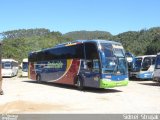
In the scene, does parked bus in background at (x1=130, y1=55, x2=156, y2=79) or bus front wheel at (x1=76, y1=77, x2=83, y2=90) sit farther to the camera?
parked bus in background at (x1=130, y1=55, x2=156, y2=79)

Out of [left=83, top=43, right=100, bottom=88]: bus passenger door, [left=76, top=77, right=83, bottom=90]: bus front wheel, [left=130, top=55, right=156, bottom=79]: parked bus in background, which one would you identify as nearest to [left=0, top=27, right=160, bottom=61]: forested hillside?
[left=130, top=55, right=156, bottom=79]: parked bus in background

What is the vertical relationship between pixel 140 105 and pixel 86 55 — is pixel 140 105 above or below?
below

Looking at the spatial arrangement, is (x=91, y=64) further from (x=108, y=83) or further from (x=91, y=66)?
(x=108, y=83)

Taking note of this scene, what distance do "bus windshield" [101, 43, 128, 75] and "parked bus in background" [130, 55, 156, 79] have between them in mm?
11394

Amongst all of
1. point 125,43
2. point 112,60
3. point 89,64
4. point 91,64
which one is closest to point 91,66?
point 91,64

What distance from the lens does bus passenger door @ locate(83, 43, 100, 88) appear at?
21016 mm

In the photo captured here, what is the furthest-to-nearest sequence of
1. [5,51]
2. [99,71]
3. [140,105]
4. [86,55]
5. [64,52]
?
1. [5,51]
2. [64,52]
3. [86,55]
4. [99,71]
5. [140,105]

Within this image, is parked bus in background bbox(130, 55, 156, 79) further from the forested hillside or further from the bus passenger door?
the forested hillside

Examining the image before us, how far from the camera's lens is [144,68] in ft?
109

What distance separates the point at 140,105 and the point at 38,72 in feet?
57.8

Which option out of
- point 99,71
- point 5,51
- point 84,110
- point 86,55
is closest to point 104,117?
point 84,110

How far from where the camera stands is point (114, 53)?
69.9 feet

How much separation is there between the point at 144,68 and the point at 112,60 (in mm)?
12646

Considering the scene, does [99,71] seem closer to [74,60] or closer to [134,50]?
[74,60]
